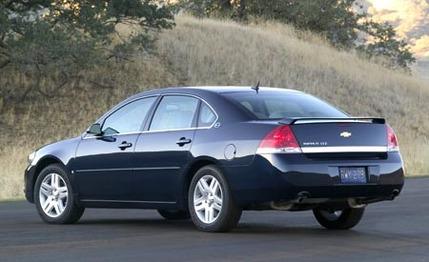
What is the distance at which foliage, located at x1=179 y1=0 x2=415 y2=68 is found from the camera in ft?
163

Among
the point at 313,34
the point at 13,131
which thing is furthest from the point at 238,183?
the point at 313,34

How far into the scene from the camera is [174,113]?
1036cm

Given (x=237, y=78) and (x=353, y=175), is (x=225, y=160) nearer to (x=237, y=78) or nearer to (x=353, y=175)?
(x=353, y=175)

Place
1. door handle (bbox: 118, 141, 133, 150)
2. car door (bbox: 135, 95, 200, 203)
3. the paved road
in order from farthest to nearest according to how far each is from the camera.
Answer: door handle (bbox: 118, 141, 133, 150)
car door (bbox: 135, 95, 200, 203)
the paved road

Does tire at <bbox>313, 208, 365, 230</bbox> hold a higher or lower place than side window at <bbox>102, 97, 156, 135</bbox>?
lower

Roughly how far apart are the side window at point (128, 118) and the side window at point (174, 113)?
20 cm

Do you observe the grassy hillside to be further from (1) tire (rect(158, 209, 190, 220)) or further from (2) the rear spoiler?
(2) the rear spoiler

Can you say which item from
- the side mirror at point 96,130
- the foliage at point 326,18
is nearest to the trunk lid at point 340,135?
the side mirror at point 96,130

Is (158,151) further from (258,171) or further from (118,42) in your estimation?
(118,42)

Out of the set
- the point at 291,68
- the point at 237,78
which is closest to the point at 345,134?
the point at 237,78

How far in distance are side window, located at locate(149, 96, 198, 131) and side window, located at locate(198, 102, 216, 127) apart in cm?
12

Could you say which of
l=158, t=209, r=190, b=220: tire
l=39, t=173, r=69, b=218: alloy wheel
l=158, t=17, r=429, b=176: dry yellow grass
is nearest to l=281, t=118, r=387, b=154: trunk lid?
l=158, t=209, r=190, b=220: tire

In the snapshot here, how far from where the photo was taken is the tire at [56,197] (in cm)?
1106

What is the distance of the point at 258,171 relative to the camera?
9.21 metres
